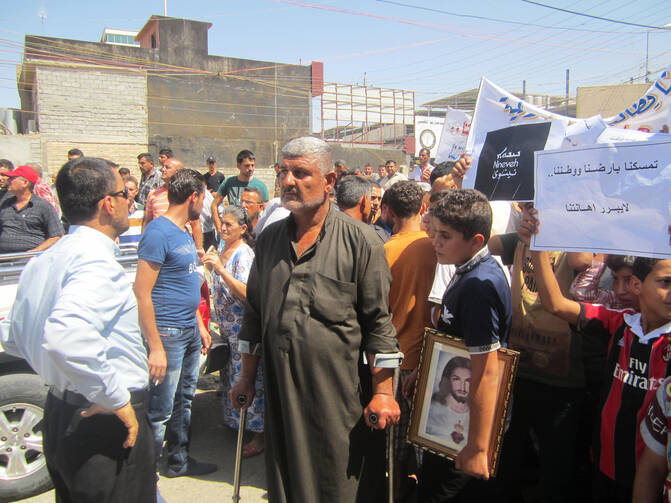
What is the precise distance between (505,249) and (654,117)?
3.63 ft

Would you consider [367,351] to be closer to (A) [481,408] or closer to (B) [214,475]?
(A) [481,408]

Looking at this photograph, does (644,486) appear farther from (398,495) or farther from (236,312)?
(236,312)

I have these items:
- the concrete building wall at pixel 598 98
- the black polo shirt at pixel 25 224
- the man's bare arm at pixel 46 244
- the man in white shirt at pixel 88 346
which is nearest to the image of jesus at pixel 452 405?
the man in white shirt at pixel 88 346

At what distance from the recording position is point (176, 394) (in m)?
3.81

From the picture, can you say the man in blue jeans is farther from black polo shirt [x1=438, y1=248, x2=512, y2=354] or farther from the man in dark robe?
black polo shirt [x1=438, y1=248, x2=512, y2=354]

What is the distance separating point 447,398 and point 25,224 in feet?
16.5

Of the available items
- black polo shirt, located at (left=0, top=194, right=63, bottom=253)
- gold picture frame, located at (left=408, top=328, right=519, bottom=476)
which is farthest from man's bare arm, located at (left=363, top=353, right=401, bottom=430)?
black polo shirt, located at (left=0, top=194, right=63, bottom=253)

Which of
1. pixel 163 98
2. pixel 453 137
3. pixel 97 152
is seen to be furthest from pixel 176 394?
pixel 163 98

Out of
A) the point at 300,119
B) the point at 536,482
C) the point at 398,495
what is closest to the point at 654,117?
the point at 536,482

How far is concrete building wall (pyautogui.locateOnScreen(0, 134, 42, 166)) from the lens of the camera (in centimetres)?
1700

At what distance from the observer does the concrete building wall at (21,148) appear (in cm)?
1700

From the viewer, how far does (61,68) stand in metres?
18.5

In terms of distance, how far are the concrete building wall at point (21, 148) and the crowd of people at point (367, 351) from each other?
1750cm

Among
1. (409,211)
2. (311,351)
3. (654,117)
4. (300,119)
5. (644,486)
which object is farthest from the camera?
(300,119)
